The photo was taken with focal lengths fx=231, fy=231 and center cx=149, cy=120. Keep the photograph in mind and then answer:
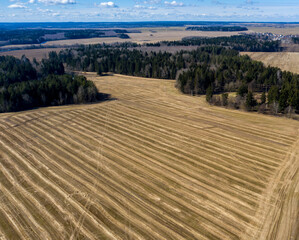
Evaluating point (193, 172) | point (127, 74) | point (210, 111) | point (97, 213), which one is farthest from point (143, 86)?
point (97, 213)

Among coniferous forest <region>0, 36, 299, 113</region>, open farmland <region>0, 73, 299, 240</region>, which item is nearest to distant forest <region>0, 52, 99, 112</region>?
coniferous forest <region>0, 36, 299, 113</region>

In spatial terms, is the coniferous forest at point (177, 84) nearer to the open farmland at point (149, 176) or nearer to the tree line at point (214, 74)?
the tree line at point (214, 74)

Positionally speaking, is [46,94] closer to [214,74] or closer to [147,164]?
[147,164]

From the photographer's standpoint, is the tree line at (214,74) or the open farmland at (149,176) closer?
the open farmland at (149,176)

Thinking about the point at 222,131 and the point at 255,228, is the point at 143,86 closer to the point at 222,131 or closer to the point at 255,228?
the point at 222,131

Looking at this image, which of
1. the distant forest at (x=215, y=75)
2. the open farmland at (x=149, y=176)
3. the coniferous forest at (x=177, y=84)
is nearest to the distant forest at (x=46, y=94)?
the coniferous forest at (x=177, y=84)

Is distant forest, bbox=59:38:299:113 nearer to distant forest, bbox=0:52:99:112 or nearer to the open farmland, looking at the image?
the open farmland

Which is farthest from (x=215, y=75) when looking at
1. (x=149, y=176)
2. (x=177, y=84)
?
(x=149, y=176)

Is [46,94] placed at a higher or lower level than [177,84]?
higher
